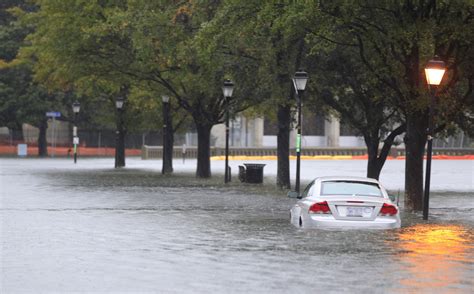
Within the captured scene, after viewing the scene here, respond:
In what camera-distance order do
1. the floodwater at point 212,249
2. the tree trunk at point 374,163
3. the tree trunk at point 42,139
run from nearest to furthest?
1. the floodwater at point 212,249
2. the tree trunk at point 374,163
3. the tree trunk at point 42,139

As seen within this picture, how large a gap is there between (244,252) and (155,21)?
80.1ft

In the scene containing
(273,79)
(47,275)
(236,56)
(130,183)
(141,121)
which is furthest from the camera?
(141,121)

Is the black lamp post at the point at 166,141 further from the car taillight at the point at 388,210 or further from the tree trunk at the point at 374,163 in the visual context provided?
the car taillight at the point at 388,210

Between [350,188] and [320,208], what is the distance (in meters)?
0.97

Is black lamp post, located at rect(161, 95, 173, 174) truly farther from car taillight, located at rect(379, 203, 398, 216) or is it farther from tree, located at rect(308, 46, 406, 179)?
car taillight, located at rect(379, 203, 398, 216)

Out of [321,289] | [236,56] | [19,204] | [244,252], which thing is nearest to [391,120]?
[236,56]

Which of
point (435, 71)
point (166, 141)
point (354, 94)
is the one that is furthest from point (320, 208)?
point (166, 141)

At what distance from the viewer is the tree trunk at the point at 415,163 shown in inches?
1013

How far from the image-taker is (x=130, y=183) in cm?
3872

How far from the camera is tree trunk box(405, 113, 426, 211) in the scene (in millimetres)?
25719

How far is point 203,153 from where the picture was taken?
4600 cm

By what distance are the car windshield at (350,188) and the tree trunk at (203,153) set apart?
89.2 feet

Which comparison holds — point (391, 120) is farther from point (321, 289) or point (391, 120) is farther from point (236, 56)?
point (321, 289)

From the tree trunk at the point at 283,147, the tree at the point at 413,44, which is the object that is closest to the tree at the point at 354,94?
the tree trunk at the point at 283,147
